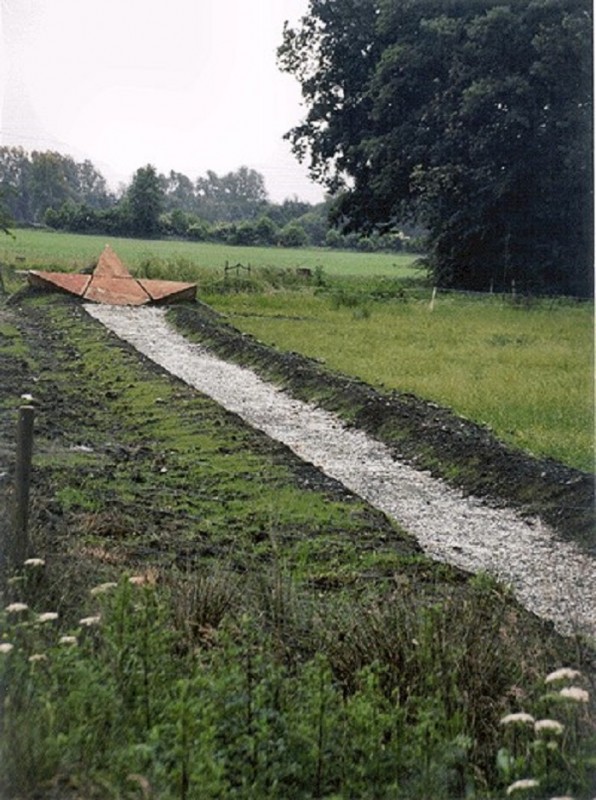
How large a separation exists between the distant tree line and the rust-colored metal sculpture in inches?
11.5

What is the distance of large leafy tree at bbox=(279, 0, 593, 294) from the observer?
3938mm

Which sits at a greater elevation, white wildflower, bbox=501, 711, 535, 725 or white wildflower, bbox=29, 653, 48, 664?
white wildflower, bbox=29, 653, 48, 664

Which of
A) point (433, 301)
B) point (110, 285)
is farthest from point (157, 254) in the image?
point (110, 285)

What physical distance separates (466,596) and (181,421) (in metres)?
2.57

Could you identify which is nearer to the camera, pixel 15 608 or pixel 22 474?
pixel 15 608

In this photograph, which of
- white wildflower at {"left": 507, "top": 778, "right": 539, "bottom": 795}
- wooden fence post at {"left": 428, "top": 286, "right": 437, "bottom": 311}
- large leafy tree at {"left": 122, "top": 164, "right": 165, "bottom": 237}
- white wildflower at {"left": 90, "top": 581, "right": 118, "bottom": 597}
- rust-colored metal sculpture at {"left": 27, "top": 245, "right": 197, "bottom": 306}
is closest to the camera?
white wildflower at {"left": 507, "top": 778, "right": 539, "bottom": 795}

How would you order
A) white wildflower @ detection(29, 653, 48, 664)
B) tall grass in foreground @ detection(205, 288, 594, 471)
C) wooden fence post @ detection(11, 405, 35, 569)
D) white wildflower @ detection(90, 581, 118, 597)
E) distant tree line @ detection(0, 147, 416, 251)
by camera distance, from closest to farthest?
white wildflower @ detection(29, 653, 48, 664)
white wildflower @ detection(90, 581, 118, 597)
wooden fence post @ detection(11, 405, 35, 569)
distant tree line @ detection(0, 147, 416, 251)
tall grass in foreground @ detection(205, 288, 594, 471)

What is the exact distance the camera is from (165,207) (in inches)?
150

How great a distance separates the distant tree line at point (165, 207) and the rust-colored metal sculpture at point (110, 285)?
11.5 inches

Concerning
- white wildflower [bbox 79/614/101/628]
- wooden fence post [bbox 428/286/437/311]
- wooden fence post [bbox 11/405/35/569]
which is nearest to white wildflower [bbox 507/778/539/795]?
white wildflower [bbox 79/614/101/628]

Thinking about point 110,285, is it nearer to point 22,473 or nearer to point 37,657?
point 22,473

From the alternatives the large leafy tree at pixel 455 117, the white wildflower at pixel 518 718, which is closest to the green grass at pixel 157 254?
the large leafy tree at pixel 455 117

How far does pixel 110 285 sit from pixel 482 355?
2.38 metres

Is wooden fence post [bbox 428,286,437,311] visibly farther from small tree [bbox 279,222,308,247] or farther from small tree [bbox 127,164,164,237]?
small tree [bbox 127,164,164,237]
